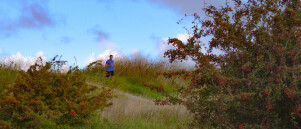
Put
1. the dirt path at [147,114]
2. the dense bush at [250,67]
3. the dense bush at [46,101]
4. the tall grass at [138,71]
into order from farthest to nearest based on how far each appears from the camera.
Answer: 1. the tall grass at [138,71]
2. the dirt path at [147,114]
3. the dense bush at [46,101]
4. the dense bush at [250,67]

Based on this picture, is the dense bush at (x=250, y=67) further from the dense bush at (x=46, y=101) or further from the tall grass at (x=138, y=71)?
the tall grass at (x=138, y=71)

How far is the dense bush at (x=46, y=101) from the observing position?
15.8 feet

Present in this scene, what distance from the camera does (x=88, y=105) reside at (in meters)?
Result: 5.41

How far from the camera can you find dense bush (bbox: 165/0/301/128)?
150 inches

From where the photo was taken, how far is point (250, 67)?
4.14 m

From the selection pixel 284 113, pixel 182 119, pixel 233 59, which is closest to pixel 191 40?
pixel 233 59

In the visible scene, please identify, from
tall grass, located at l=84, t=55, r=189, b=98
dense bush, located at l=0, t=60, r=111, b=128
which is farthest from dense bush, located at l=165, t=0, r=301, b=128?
Result: tall grass, located at l=84, t=55, r=189, b=98

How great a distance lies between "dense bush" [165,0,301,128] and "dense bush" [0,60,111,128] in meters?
1.84

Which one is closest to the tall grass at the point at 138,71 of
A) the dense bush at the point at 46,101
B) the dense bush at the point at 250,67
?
the dense bush at the point at 46,101

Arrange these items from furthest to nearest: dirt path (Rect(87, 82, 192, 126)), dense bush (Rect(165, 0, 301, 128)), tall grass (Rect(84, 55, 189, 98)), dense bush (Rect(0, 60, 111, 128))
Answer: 1. tall grass (Rect(84, 55, 189, 98))
2. dirt path (Rect(87, 82, 192, 126))
3. dense bush (Rect(0, 60, 111, 128))
4. dense bush (Rect(165, 0, 301, 128))

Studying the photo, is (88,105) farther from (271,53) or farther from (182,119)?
(271,53)

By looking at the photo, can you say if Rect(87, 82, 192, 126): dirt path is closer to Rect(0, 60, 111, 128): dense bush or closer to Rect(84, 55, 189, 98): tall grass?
Rect(0, 60, 111, 128): dense bush

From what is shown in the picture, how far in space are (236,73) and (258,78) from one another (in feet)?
1.86

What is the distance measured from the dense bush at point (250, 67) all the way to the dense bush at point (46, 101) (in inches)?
72.6
